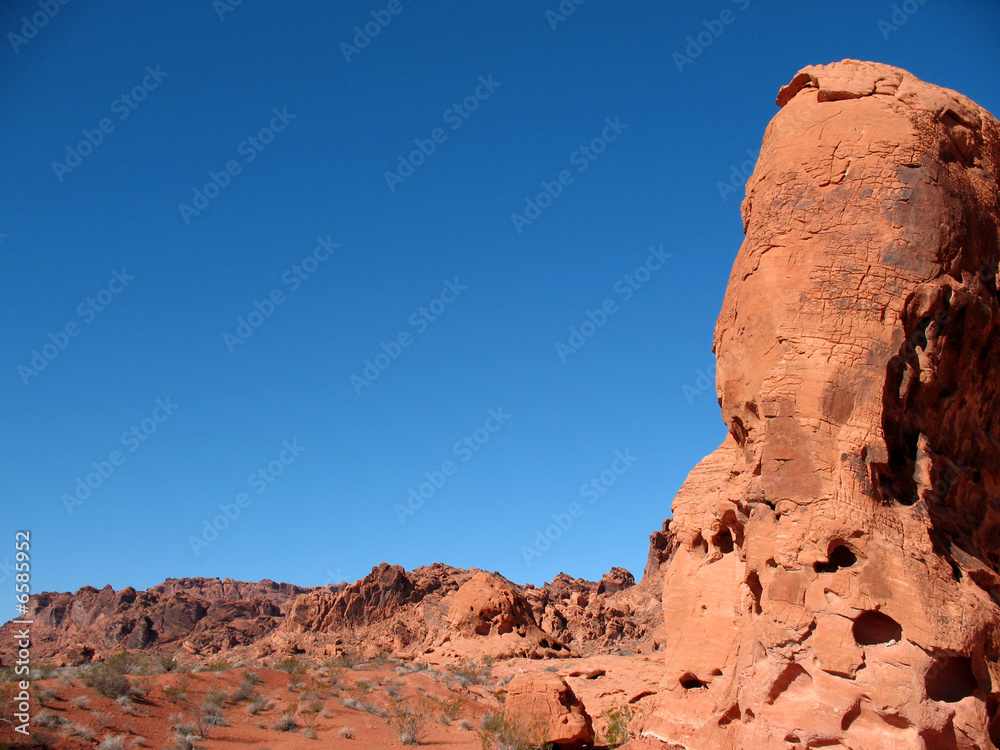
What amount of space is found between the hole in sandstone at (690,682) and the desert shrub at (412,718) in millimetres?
5767

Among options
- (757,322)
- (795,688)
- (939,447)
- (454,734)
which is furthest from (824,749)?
(454,734)

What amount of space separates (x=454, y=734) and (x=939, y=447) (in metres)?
11.2

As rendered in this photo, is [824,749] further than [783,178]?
No

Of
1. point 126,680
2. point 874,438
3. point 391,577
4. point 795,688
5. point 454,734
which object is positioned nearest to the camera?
point 795,688

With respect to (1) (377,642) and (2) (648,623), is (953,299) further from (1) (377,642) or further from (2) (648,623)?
(1) (377,642)

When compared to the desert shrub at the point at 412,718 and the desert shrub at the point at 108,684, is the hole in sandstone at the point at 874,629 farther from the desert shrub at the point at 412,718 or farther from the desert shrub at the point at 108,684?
the desert shrub at the point at 108,684

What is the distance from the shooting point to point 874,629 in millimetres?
7500

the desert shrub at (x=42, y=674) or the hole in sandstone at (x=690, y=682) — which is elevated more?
the desert shrub at (x=42, y=674)

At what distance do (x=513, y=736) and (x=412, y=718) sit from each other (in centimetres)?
346

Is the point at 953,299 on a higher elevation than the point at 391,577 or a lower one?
lower

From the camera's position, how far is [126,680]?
→ 13719 mm

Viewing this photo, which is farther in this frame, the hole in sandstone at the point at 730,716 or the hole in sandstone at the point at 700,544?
the hole in sandstone at the point at 700,544

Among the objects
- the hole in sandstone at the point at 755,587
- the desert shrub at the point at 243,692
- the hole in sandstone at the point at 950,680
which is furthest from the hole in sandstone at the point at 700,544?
the desert shrub at the point at 243,692

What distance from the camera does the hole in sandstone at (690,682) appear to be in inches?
428
